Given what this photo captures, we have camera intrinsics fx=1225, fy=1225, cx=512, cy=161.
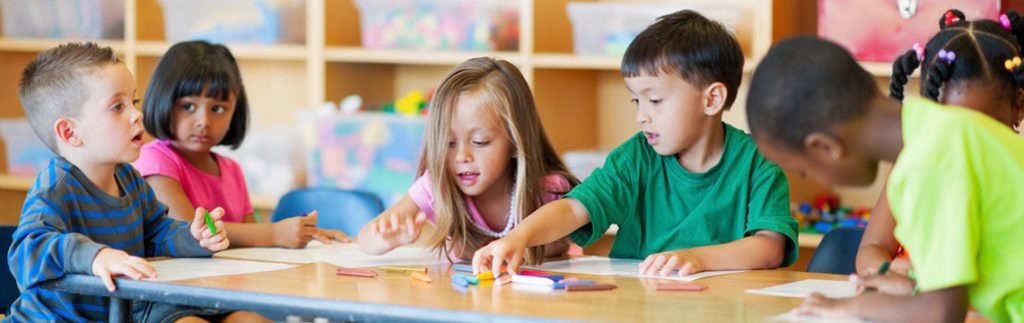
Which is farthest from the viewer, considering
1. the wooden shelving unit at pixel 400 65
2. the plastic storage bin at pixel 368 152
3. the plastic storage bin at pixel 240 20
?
the plastic storage bin at pixel 240 20

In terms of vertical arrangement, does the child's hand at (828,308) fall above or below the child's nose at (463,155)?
below

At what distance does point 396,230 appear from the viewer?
2.01m

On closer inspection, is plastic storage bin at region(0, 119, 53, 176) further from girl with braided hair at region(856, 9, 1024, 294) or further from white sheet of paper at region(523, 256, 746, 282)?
girl with braided hair at region(856, 9, 1024, 294)

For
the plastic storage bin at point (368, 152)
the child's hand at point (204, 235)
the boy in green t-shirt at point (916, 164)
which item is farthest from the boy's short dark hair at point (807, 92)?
the plastic storage bin at point (368, 152)

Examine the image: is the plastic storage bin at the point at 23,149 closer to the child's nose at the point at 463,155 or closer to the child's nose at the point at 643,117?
the child's nose at the point at 463,155

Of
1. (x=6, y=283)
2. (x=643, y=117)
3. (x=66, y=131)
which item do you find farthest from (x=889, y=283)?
(x=6, y=283)

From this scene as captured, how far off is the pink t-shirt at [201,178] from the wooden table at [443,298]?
2.39 feet

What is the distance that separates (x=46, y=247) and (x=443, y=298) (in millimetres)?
637

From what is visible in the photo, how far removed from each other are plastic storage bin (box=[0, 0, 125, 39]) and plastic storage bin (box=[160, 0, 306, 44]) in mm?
270

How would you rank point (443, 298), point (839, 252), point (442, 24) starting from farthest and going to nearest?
point (442, 24) < point (839, 252) < point (443, 298)

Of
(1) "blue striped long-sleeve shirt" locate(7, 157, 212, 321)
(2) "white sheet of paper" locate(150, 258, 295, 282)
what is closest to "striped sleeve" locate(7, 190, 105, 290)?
(1) "blue striped long-sleeve shirt" locate(7, 157, 212, 321)

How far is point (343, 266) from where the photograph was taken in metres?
1.94

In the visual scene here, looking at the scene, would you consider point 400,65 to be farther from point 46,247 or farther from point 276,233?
point 46,247

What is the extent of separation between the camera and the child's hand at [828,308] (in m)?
1.37
